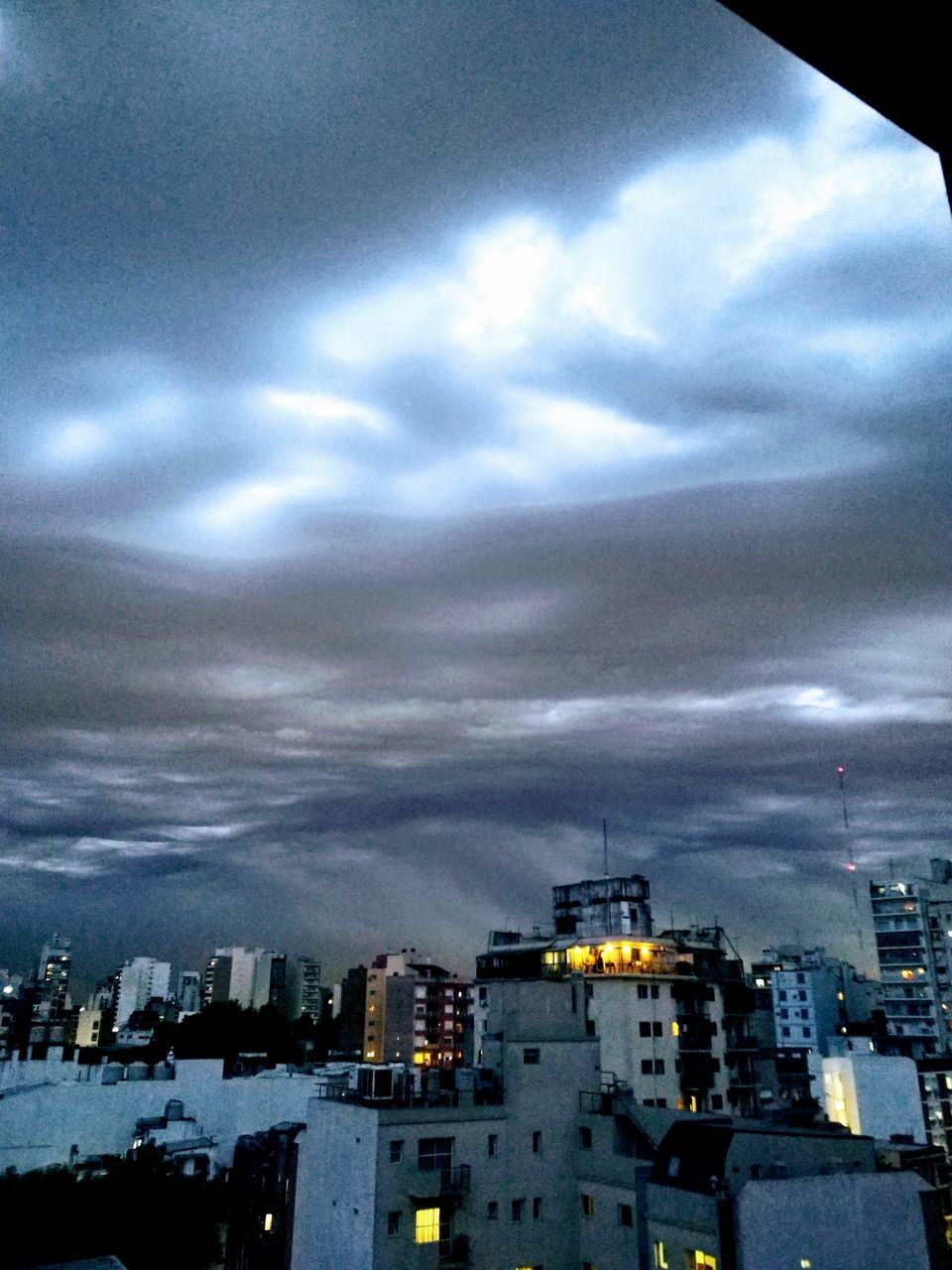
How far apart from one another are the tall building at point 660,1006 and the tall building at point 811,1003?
749 inches

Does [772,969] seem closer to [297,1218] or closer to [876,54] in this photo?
[297,1218]

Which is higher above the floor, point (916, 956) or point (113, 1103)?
point (916, 956)

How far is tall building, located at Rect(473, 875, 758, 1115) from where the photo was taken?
126ft

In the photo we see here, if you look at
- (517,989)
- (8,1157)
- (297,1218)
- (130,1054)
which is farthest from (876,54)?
(130,1054)

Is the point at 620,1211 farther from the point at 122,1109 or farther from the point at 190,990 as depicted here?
the point at 190,990

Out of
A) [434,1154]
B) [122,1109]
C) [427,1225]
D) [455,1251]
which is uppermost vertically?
[434,1154]

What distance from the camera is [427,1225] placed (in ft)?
78.7

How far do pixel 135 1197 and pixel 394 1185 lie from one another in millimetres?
8775

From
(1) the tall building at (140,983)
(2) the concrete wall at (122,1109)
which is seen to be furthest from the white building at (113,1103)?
(1) the tall building at (140,983)

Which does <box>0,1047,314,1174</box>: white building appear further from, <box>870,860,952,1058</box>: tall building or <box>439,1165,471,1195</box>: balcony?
<box>870,860,952,1058</box>: tall building

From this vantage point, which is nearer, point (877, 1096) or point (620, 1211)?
point (620, 1211)

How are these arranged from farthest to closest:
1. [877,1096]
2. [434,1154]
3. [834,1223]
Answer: [877,1096] < [434,1154] < [834,1223]

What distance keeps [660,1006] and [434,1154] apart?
1811 centimetres

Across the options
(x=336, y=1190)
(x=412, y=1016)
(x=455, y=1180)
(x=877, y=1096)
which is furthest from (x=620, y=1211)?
(x=412, y=1016)
